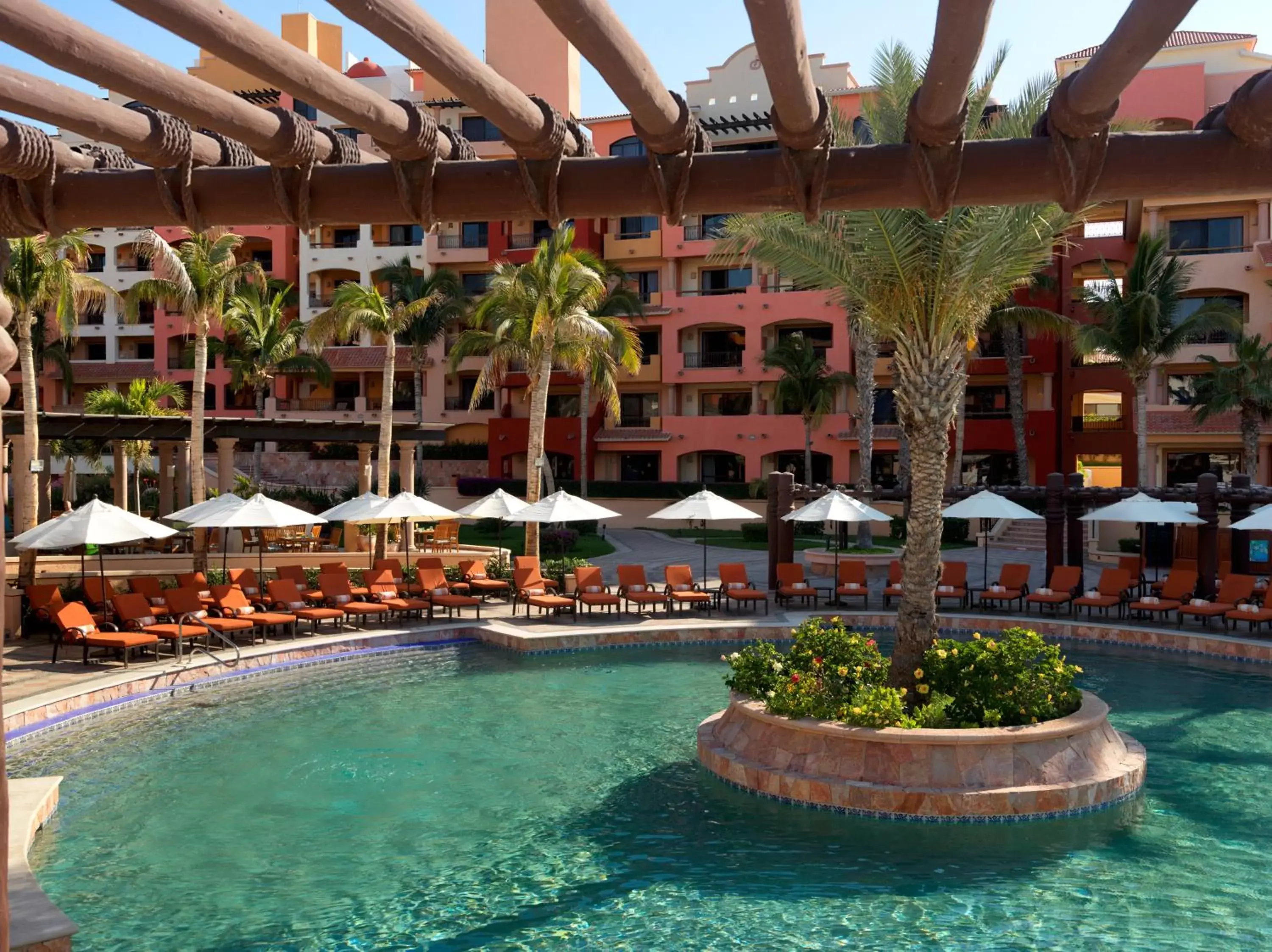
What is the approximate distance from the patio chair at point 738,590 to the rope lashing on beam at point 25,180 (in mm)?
16631

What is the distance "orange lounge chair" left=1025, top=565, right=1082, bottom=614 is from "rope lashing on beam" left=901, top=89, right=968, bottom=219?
17.1 meters

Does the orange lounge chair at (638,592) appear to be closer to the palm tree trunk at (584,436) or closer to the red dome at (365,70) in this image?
the palm tree trunk at (584,436)

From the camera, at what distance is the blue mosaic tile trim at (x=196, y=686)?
13.0 meters

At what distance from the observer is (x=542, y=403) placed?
25562 mm

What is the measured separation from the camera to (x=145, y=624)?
55.1 ft

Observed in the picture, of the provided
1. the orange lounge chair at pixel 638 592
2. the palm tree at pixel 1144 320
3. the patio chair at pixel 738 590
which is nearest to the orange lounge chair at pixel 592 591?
the orange lounge chair at pixel 638 592

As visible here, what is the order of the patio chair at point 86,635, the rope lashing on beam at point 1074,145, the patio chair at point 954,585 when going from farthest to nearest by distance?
the patio chair at point 954,585 < the patio chair at point 86,635 < the rope lashing on beam at point 1074,145

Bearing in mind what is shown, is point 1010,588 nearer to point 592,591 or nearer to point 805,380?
point 592,591

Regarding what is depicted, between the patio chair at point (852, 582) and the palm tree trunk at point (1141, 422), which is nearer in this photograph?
the patio chair at point (852, 582)

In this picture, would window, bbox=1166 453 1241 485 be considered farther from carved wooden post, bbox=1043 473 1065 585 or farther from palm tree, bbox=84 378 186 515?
palm tree, bbox=84 378 186 515

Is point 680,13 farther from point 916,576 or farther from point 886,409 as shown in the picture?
point 886,409

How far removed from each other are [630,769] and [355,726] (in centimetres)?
397

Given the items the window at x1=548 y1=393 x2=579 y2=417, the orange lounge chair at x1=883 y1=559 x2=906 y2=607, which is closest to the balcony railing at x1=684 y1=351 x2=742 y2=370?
the window at x1=548 y1=393 x2=579 y2=417

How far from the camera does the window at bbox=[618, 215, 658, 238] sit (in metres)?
50.3
